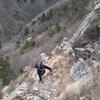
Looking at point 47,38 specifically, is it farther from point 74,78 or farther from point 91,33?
point 74,78

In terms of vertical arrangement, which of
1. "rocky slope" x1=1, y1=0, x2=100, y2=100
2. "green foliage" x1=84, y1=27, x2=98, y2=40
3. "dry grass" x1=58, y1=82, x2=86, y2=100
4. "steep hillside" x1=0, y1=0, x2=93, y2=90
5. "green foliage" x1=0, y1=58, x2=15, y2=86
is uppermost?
"steep hillside" x1=0, y1=0, x2=93, y2=90

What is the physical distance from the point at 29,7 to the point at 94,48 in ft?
311

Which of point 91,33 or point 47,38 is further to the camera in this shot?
point 47,38

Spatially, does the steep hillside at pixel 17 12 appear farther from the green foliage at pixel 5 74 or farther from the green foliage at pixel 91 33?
the green foliage at pixel 91 33

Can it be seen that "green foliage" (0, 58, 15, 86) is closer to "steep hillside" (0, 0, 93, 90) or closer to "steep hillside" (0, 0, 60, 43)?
"steep hillside" (0, 0, 93, 90)

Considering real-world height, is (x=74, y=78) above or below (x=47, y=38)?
below

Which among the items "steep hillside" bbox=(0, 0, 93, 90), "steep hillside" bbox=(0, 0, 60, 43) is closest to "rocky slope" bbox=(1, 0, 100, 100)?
"steep hillside" bbox=(0, 0, 93, 90)

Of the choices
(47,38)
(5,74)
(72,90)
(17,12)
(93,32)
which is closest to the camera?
(72,90)

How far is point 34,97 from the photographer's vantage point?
1255 cm

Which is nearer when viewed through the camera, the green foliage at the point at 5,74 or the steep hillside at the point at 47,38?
the green foliage at the point at 5,74

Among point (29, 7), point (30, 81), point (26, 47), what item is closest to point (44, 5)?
point (29, 7)

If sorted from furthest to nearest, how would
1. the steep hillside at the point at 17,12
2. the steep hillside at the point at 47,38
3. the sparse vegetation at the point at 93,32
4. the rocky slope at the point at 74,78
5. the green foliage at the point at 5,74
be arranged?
the steep hillside at the point at 17,12
the steep hillside at the point at 47,38
the green foliage at the point at 5,74
the sparse vegetation at the point at 93,32
the rocky slope at the point at 74,78

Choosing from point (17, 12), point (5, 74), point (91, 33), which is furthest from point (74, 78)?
point (17, 12)

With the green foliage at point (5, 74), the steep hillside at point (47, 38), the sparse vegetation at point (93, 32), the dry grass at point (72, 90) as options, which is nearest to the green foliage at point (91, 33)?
the sparse vegetation at point (93, 32)
